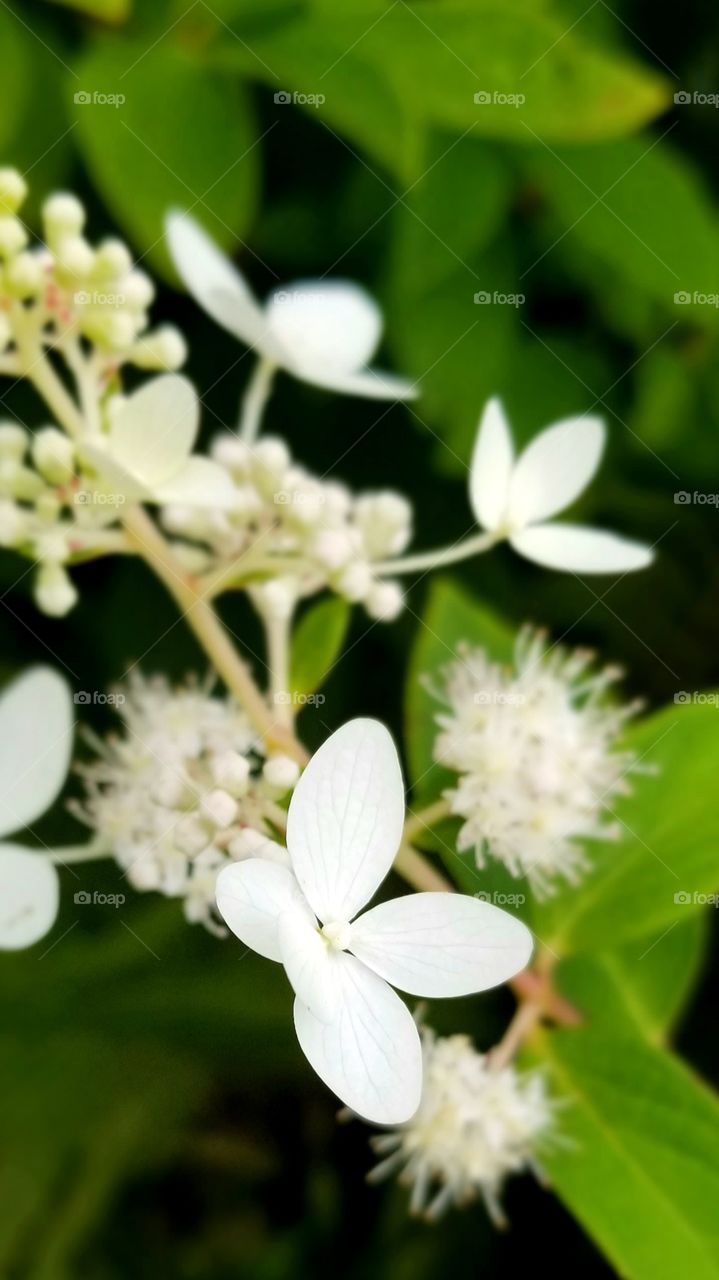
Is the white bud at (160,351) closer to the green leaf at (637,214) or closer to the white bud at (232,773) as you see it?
the white bud at (232,773)

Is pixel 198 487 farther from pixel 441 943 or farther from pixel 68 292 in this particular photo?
pixel 441 943

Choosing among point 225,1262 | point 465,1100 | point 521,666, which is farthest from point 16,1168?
point 521,666

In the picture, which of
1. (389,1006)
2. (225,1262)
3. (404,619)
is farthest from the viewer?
(225,1262)

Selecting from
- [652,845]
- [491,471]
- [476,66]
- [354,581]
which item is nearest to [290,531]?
[354,581]

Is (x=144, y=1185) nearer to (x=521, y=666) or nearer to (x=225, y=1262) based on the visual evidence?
(x=225, y=1262)

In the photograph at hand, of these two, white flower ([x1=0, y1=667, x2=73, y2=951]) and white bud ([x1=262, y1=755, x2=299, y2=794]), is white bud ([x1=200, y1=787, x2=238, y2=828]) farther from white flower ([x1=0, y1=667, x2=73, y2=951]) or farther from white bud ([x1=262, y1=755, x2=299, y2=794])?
white flower ([x1=0, y1=667, x2=73, y2=951])

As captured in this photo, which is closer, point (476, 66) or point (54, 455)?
point (54, 455)

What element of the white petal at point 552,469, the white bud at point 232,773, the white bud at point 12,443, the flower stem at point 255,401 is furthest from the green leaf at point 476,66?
the white bud at point 232,773
